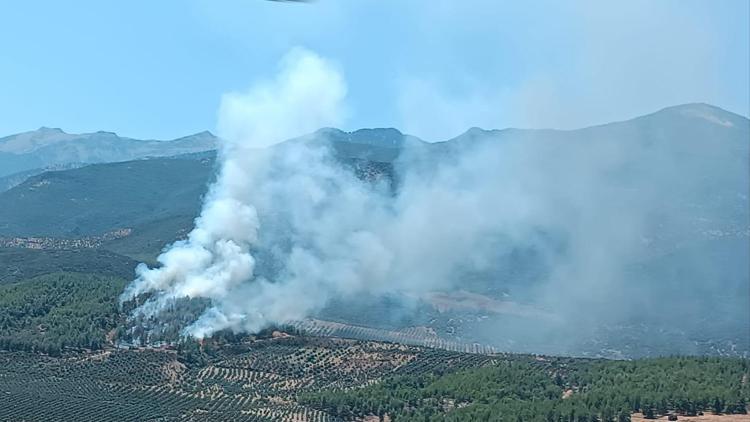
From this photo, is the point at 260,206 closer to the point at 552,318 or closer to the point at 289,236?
the point at 289,236

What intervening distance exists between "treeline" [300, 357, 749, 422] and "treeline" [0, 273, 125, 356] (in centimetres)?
3522

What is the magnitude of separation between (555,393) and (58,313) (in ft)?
218

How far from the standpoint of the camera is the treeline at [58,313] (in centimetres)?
10706

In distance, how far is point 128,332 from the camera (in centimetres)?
11400

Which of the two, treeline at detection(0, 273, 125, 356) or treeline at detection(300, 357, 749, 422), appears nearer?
treeline at detection(300, 357, 749, 422)

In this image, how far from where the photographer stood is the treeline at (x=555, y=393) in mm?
75812

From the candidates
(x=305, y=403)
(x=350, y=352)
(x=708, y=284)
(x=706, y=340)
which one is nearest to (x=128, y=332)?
(x=350, y=352)

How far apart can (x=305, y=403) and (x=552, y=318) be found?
84027 millimetres

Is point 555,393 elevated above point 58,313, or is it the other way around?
point 58,313

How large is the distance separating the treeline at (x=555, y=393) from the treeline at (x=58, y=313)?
35223 millimetres

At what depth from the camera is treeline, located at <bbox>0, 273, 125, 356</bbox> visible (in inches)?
4215

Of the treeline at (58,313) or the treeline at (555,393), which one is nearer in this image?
the treeline at (555,393)

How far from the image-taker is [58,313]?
118 m

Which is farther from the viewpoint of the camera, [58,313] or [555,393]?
[58,313]
